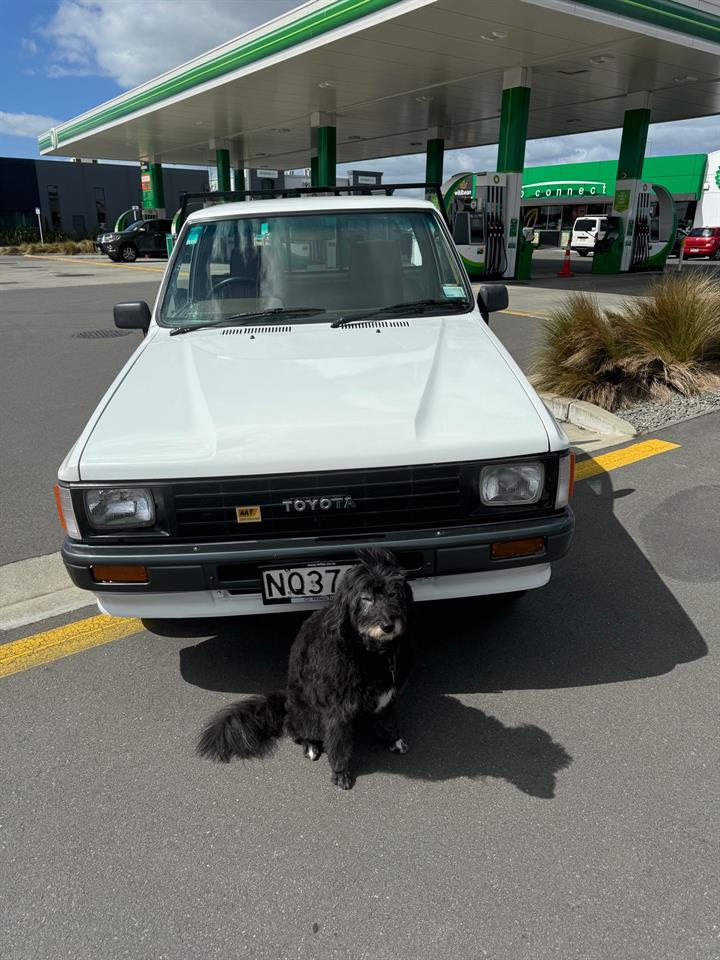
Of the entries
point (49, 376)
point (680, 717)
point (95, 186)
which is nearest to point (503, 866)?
point (680, 717)

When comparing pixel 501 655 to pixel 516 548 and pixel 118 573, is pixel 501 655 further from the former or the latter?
pixel 118 573

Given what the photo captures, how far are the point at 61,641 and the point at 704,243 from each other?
34.6m

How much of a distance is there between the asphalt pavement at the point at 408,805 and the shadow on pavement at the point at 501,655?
11mm

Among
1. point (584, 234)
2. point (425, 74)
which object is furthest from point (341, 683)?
point (584, 234)

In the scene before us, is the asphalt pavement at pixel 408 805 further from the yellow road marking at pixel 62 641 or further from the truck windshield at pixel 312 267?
the truck windshield at pixel 312 267


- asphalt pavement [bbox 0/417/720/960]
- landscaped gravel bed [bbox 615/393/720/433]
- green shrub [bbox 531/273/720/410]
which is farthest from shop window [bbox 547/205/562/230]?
asphalt pavement [bbox 0/417/720/960]

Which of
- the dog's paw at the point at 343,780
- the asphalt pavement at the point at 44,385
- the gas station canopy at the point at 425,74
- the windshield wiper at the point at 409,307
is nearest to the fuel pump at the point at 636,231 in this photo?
the gas station canopy at the point at 425,74

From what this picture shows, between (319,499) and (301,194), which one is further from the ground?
(301,194)

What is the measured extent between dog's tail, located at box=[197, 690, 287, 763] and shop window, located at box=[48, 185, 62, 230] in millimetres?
64421

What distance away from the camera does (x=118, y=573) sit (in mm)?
2697

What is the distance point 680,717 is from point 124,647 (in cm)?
243

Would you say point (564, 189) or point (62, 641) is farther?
point (564, 189)

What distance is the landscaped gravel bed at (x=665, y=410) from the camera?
649 centimetres

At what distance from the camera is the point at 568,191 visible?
153ft
